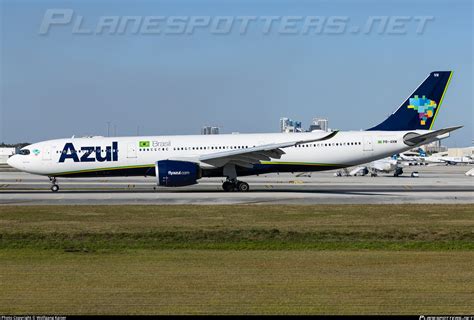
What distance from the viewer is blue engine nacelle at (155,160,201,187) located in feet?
120

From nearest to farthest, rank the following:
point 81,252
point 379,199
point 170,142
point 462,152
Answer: point 81,252 < point 379,199 < point 170,142 < point 462,152

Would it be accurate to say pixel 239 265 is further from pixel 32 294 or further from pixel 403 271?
pixel 32 294

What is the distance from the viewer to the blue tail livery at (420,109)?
136 ft

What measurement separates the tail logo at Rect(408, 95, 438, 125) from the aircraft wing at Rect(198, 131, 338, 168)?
659 centimetres

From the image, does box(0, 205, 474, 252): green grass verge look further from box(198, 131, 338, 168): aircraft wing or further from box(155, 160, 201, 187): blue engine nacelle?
box(198, 131, 338, 168): aircraft wing

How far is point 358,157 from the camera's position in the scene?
133 ft

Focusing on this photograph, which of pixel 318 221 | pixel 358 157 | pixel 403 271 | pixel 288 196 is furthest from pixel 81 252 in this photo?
pixel 358 157

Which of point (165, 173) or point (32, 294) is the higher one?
point (165, 173)

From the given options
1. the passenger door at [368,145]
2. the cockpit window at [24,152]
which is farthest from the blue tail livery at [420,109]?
the cockpit window at [24,152]

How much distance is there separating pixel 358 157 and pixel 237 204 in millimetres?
12266

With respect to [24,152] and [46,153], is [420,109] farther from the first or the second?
[24,152]

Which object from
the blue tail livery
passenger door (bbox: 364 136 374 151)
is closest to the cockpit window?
passenger door (bbox: 364 136 374 151)

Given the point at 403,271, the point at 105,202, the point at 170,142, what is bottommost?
the point at 403,271

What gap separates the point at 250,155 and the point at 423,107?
11385 mm
